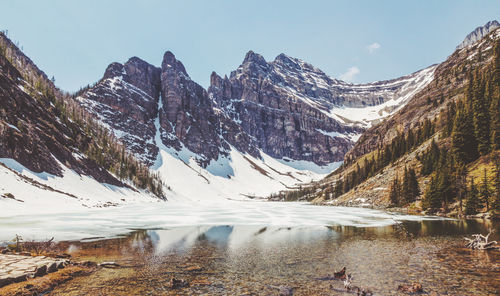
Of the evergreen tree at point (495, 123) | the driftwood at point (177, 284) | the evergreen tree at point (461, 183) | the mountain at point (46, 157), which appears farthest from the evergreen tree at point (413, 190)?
the mountain at point (46, 157)

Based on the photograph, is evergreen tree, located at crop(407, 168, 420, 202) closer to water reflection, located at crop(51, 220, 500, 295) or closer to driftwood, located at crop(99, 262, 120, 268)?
water reflection, located at crop(51, 220, 500, 295)

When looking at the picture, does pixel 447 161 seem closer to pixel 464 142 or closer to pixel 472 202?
pixel 464 142

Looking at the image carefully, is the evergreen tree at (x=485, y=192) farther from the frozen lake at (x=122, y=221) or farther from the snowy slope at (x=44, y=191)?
the snowy slope at (x=44, y=191)

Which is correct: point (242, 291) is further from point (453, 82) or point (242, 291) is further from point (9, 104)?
point (453, 82)

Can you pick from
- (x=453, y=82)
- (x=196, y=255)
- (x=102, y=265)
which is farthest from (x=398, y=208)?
(x=453, y=82)

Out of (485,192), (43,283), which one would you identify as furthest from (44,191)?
(485,192)

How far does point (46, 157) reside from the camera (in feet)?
263

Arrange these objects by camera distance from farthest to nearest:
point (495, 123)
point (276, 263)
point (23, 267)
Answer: point (495, 123)
point (276, 263)
point (23, 267)

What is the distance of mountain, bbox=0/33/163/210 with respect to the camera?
60.9 meters

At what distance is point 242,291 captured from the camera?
12.8 metres

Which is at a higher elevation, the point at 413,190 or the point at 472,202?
the point at 413,190

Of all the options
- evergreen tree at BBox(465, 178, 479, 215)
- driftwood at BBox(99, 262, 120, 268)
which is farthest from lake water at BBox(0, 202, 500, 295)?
evergreen tree at BBox(465, 178, 479, 215)

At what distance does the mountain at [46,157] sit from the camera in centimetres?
6091

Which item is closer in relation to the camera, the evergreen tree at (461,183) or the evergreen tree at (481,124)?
the evergreen tree at (461,183)
